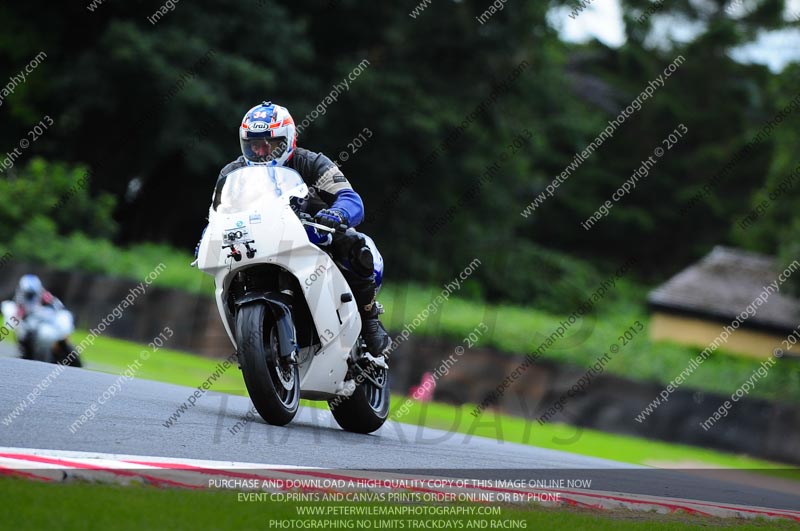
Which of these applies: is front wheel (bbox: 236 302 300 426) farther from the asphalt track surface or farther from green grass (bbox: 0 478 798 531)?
green grass (bbox: 0 478 798 531)

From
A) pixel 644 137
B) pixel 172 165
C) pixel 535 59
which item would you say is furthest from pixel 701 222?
pixel 172 165

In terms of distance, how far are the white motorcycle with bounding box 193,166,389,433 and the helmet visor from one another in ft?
0.56

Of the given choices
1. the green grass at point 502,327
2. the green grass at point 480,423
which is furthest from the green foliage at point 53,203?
the green grass at point 480,423

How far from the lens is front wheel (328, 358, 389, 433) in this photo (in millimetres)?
8180

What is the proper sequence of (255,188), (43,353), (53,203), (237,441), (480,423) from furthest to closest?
(53,203) < (480,423) < (43,353) < (255,188) < (237,441)

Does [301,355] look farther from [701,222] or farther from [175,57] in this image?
[701,222]

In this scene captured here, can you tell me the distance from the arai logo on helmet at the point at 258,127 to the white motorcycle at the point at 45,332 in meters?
7.06

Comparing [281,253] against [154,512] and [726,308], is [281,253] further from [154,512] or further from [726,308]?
[726,308]

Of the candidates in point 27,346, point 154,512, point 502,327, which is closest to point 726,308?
point 502,327

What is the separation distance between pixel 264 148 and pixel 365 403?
6.38 feet

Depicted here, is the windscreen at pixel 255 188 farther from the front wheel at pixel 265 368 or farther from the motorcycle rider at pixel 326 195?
the front wheel at pixel 265 368

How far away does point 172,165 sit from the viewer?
104 ft

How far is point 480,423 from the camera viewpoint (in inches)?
765

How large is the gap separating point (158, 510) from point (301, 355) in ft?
10.7
